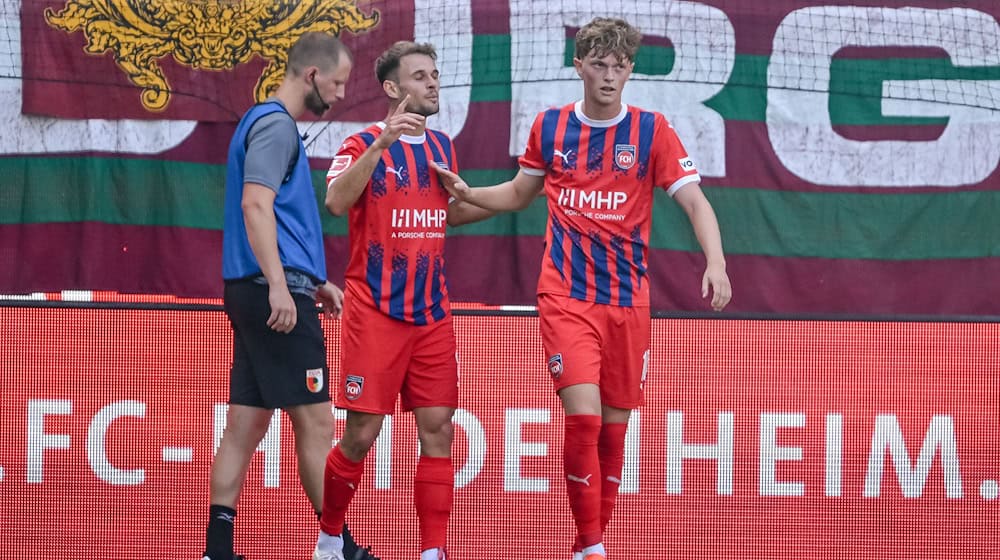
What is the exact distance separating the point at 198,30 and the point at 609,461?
298cm

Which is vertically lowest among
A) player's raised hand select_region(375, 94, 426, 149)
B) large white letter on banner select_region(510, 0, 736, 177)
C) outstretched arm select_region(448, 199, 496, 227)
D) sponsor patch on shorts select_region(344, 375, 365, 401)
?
sponsor patch on shorts select_region(344, 375, 365, 401)

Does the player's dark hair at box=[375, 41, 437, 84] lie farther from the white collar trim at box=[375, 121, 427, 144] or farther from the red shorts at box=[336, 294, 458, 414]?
the red shorts at box=[336, 294, 458, 414]

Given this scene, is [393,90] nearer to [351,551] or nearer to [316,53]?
[316,53]

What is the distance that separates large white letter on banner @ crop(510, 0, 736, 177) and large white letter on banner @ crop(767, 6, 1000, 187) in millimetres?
276

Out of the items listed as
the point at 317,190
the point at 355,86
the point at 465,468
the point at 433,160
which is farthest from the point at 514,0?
the point at 465,468

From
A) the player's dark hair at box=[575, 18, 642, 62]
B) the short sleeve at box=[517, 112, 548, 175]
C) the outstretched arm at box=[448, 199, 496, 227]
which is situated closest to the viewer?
the player's dark hair at box=[575, 18, 642, 62]

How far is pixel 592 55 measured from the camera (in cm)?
416

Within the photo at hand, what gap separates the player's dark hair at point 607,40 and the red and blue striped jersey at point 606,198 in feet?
0.78

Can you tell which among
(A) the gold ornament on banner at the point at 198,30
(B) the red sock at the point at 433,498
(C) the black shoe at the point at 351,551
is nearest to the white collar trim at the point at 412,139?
(B) the red sock at the point at 433,498

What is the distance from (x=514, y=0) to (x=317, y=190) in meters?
1.31

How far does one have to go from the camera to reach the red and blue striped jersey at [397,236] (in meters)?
4.28

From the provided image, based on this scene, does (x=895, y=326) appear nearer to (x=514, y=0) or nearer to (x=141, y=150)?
(x=514, y=0)

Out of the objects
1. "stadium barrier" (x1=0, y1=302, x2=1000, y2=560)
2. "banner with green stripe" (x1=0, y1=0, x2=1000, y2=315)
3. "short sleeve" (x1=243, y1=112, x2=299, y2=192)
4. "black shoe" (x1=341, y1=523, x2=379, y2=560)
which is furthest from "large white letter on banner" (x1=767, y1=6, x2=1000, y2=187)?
"black shoe" (x1=341, y1=523, x2=379, y2=560)

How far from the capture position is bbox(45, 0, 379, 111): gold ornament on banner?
19.0 feet
